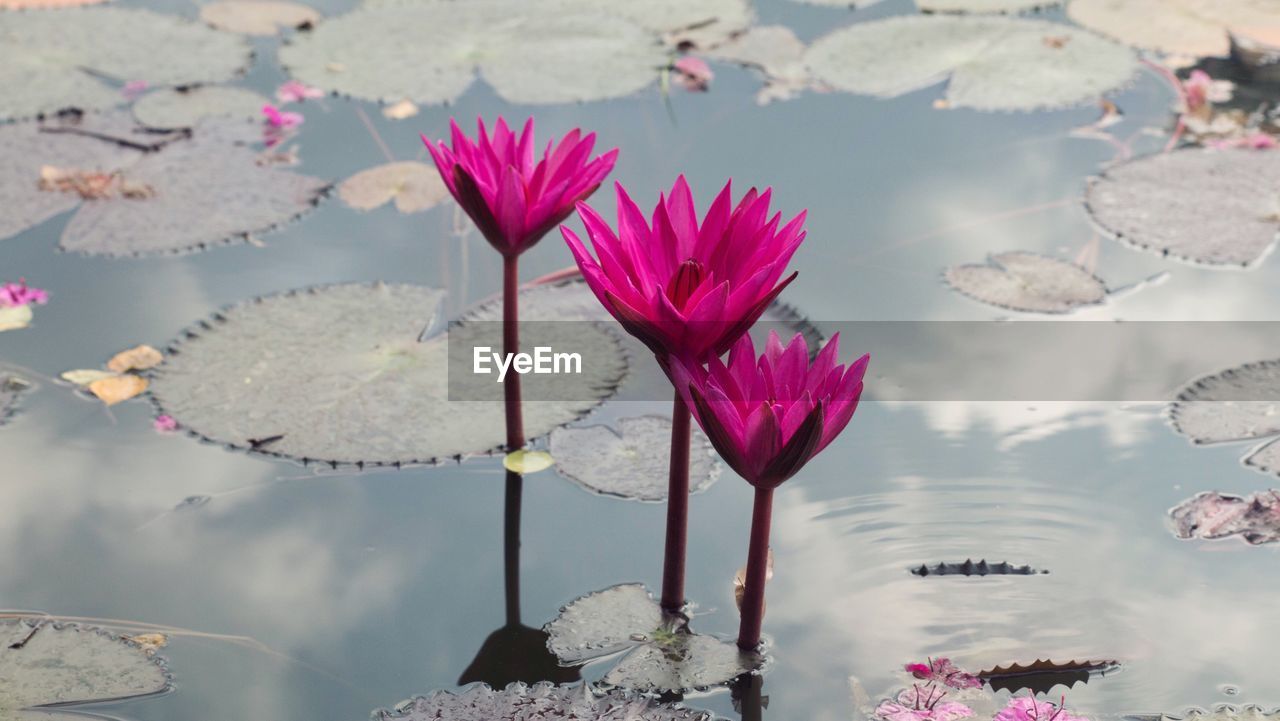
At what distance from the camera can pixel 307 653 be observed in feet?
5.44

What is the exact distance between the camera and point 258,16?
12.9 feet

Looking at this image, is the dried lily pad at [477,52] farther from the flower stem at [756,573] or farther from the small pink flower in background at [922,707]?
the small pink flower in background at [922,707]

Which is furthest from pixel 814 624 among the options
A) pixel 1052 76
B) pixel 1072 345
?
pixel 1052 76

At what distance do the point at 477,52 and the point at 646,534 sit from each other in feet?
7.20

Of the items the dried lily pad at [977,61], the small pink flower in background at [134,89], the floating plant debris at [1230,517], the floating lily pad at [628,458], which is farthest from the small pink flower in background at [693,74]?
the floating plant debris at [1230,517]

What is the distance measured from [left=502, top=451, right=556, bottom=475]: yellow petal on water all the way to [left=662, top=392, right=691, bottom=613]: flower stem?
0.39 m

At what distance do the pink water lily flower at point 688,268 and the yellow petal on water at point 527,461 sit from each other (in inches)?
24.0

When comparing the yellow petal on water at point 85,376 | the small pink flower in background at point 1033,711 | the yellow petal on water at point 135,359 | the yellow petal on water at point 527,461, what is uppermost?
the yellow petal on water at point 135,359

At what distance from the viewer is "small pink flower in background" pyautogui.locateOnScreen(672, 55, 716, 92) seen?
3.46 meters

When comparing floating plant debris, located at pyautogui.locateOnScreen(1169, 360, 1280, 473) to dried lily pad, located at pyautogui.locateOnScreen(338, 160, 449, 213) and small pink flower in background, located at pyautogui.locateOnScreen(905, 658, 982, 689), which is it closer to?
small pink flower in background, located at pyautogui.locateOnScreen(905, 658, 982, 689)

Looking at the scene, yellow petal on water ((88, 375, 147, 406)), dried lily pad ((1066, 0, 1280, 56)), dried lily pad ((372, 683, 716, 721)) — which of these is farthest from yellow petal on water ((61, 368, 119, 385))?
dried lily pad ((1066, 0, 1280, 56))

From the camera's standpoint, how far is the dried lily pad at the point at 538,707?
1.46 meters

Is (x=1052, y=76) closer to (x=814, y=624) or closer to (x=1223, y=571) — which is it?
(x=1223, y=571)

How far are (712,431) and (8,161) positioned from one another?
2408 mm
